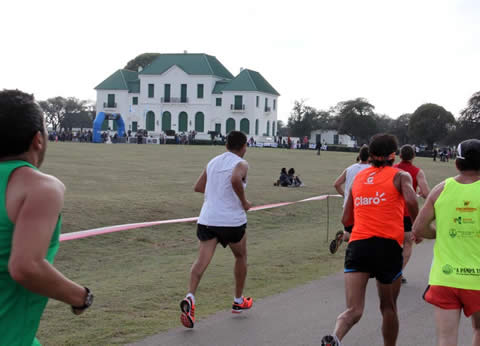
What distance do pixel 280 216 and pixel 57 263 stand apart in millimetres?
8700

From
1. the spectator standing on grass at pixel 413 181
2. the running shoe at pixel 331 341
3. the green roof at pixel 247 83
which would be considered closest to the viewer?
the running shoe at pixel 331 341

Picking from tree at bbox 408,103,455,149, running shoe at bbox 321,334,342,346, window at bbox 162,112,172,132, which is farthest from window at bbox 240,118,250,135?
running shoe at bbox 321,334,342,346

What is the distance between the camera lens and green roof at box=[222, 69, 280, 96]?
3723 inches

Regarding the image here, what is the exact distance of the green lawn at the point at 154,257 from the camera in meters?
6.65

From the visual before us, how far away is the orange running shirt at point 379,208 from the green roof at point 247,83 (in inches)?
3526

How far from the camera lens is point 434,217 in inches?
176

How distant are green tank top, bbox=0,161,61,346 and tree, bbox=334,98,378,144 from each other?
116m

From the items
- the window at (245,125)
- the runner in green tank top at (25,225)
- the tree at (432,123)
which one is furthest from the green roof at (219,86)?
the runner in green tank top at (25,225)

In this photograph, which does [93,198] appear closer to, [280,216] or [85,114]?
[280,216]

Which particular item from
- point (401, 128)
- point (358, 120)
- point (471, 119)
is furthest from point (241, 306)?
point (401, 128)

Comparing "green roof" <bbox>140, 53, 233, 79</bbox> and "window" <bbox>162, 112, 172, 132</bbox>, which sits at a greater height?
"green roof" <bbox>140, 53, 233, 79</bbox>

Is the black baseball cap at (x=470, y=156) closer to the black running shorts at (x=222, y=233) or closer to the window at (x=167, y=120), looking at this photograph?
the black running shorts at (x=222, y=233)

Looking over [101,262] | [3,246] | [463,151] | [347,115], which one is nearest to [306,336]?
[463,151]

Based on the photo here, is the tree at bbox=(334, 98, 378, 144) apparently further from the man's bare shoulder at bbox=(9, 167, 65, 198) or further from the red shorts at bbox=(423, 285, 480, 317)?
the man's bare shoulder at bbox=(9, 167, 65, 198)
